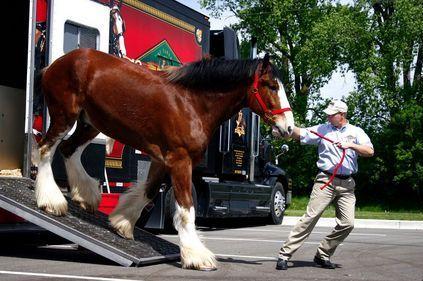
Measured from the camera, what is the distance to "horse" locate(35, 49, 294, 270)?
25.3 ft

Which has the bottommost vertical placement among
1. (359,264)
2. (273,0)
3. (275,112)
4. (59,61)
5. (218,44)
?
(359,264)

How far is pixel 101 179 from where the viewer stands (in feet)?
32.7

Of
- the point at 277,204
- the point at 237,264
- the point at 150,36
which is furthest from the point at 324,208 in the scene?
the point at 277,204

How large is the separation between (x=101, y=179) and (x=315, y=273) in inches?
146

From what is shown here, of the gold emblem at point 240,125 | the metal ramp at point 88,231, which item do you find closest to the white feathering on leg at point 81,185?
the metal ramp at point 88,231

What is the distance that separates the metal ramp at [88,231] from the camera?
745 centimetres

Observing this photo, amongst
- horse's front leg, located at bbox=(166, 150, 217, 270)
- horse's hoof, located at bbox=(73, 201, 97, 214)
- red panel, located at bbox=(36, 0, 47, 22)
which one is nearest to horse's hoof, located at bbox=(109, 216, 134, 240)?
horse's hoof, located at bbox=(73, 201, 97, 214)

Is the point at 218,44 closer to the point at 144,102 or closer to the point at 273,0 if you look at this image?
the point at 144,102

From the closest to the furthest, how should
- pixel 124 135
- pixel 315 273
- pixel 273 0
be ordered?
pixel 315 273
pixel 124 135
pixel 273 0

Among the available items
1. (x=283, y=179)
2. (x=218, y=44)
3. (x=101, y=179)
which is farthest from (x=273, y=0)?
(x=101, y=179)

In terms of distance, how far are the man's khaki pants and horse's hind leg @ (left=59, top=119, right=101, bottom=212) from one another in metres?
2.41

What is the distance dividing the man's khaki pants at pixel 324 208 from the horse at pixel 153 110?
32.7 inches

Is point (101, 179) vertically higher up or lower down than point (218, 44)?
lower down

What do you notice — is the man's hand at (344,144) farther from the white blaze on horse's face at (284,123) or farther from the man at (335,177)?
the white blaze on horse's face at (284,123)
